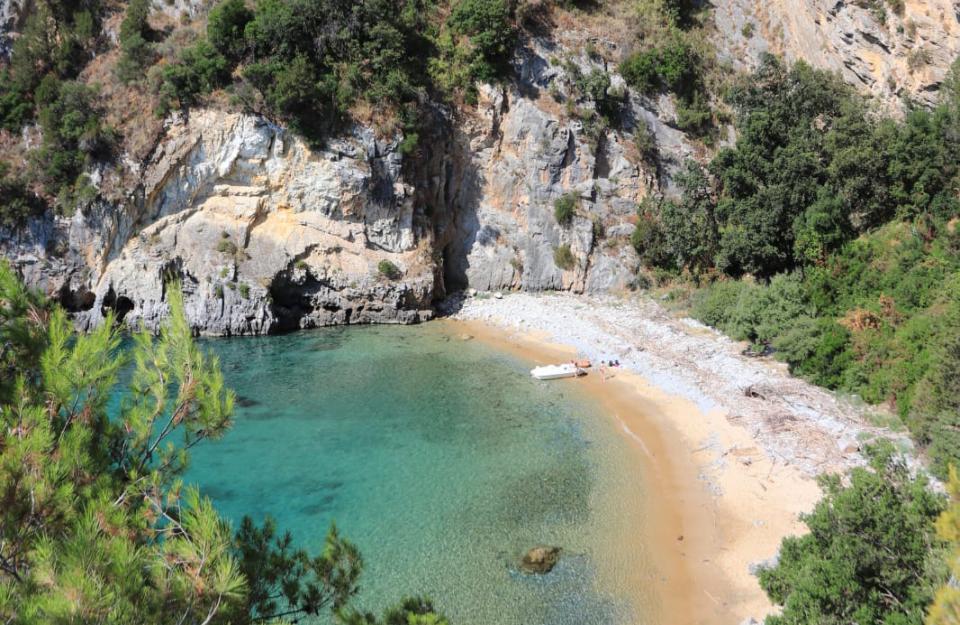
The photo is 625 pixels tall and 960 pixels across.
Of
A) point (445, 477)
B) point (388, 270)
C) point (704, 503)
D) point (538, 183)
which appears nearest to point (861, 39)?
point (538, 183)

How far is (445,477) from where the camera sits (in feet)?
55.2

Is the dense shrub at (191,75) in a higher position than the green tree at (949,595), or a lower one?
higher

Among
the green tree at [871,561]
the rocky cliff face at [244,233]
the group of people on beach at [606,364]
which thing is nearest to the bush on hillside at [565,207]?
the rocky cliff face at [244,233]

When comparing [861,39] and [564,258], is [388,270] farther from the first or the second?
[861,39]

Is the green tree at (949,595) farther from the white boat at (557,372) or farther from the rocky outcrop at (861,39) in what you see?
the rocky outcrop at (861,39)

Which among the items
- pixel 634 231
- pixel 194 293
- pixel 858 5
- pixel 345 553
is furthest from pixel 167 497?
pixel 858 5

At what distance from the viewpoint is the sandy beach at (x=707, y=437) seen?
12.9 m

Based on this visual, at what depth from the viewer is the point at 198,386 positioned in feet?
21.7

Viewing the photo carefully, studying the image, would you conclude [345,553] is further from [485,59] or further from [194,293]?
[485,59]

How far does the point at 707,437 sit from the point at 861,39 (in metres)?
25.5

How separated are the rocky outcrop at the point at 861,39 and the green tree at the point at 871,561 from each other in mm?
27978

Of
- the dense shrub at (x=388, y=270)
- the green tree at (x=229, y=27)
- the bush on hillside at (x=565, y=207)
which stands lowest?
the dense shrub at (x=388, y=270)

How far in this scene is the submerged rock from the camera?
12.9 meters

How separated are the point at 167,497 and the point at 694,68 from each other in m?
38.4
